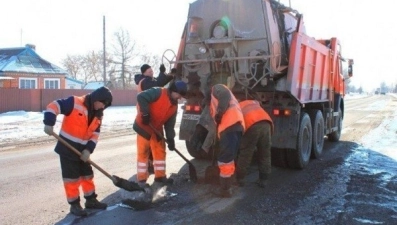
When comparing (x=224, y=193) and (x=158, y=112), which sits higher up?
(x=158, y=112)

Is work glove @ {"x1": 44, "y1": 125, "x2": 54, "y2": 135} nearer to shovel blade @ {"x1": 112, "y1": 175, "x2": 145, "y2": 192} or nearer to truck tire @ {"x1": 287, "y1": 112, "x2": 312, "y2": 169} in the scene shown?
shovel blade @ {"x1": 112, "y1": 175, "x2": 145, "y2": 192}

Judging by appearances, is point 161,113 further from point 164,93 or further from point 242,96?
point 242,96

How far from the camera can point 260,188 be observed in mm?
5770

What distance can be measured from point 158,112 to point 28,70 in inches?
1238

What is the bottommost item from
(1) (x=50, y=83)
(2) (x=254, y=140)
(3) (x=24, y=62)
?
(2) (x=254, y=140)

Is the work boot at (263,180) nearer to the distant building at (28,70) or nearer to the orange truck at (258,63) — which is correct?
the orange truck at (258,63)

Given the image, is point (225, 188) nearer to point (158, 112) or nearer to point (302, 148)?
point (158, 112)

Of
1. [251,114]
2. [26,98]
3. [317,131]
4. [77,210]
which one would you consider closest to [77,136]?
[77,210]

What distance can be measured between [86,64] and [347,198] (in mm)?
64723

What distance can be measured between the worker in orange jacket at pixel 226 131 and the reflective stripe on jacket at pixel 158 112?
2.26 feet

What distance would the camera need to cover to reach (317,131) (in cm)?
832

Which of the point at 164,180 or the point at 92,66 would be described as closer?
the point at 164,180

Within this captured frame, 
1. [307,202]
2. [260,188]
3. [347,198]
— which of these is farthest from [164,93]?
[347,198]

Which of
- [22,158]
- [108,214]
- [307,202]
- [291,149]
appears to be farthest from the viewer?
[22,158]
